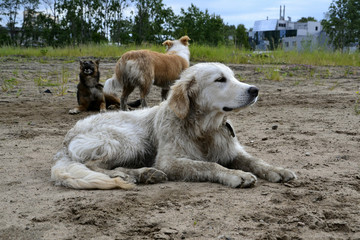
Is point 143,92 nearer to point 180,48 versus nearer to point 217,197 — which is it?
point 180,48

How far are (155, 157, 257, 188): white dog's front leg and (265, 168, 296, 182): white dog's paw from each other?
1.00 feet

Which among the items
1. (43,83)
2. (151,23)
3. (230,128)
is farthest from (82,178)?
(151,23)

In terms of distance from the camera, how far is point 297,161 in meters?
4.96

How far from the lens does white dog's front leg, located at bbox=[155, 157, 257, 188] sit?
3.96 m

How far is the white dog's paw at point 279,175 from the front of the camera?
4117mm

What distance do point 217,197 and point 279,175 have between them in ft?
2.94

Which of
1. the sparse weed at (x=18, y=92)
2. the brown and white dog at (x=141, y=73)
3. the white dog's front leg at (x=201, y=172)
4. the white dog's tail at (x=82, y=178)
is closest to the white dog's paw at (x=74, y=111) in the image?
the brown and white dog at (x=141, y=73)

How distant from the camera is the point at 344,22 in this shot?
34188mm

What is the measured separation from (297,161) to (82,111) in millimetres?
5689

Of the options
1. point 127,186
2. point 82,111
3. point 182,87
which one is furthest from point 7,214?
point 82,111

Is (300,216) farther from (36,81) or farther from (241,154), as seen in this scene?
(36,81)

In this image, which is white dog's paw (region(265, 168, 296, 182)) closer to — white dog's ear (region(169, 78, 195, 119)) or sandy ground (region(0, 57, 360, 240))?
sandy ground (region(0, 57, 360, 240))

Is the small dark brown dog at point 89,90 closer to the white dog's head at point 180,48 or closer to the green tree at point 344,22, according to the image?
the white dog's head at point 180,48

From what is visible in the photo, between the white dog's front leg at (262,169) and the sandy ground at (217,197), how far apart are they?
0.45 ft
